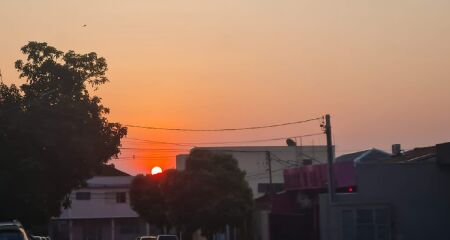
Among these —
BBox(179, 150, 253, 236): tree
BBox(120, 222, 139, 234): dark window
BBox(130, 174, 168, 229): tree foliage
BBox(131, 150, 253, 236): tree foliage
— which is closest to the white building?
BBox(120, 222, 139, 234): dark window

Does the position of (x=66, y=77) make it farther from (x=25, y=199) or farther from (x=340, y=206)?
(x=340, y=206)

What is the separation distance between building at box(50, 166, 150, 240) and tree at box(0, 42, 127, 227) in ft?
138

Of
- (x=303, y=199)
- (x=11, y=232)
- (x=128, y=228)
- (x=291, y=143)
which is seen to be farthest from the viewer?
(x=128, y=228)

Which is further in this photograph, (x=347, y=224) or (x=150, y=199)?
(x=150, y=199)

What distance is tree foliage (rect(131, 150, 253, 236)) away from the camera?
58562 mm

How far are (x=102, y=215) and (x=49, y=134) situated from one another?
48.4m

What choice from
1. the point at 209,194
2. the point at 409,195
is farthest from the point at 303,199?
the point at 209,194

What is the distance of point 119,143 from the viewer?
44.0 metres

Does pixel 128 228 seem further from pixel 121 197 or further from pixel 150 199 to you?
pixel 150 199

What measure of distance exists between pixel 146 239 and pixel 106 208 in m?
29.1

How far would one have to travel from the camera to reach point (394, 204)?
136 ft

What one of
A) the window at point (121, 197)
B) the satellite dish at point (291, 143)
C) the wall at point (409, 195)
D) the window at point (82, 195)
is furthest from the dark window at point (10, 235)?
the window at point (121, 197)

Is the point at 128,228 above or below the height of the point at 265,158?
below

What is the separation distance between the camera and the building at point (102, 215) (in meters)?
87.4
